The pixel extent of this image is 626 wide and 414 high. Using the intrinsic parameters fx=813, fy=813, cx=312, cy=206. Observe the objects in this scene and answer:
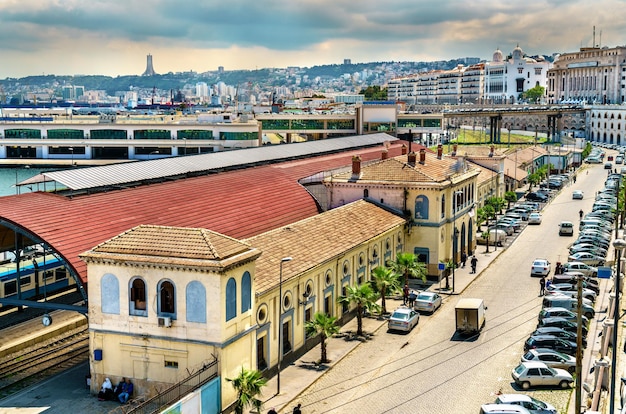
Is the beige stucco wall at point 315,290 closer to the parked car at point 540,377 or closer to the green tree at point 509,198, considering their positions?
the parked car at point 540,377

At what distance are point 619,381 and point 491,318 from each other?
12554 mm

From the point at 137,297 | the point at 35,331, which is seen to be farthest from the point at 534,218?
the point at 137,297

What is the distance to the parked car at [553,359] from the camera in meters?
37.5

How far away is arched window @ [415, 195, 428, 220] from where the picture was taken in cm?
5800

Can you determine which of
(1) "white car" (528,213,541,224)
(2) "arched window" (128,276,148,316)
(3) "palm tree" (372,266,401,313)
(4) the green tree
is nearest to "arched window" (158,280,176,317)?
(2) "arched window" (128,276,148,316)

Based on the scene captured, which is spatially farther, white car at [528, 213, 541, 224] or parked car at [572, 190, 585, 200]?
parked car at [572, 190, 585, 200]

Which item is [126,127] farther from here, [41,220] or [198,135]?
[41,220]

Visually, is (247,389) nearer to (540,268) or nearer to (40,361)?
(40,361)

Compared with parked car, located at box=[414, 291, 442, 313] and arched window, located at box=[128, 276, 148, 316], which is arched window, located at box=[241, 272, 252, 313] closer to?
arched window, located at box=[128, 276, 148, 316]

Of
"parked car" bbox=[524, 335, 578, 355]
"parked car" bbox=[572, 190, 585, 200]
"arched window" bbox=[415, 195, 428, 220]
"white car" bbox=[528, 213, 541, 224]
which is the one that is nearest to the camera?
"parked car" bbox=[524, 335, 578, 355]

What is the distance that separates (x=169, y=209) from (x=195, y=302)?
13028 millimetres

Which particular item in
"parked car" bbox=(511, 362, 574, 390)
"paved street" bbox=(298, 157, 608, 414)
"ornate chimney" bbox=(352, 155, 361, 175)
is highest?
"ornate chimney" bbox=(352, 155, 361, 175)

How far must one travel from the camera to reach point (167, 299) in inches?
1268

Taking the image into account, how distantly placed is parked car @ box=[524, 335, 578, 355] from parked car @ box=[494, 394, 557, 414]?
818 cm
